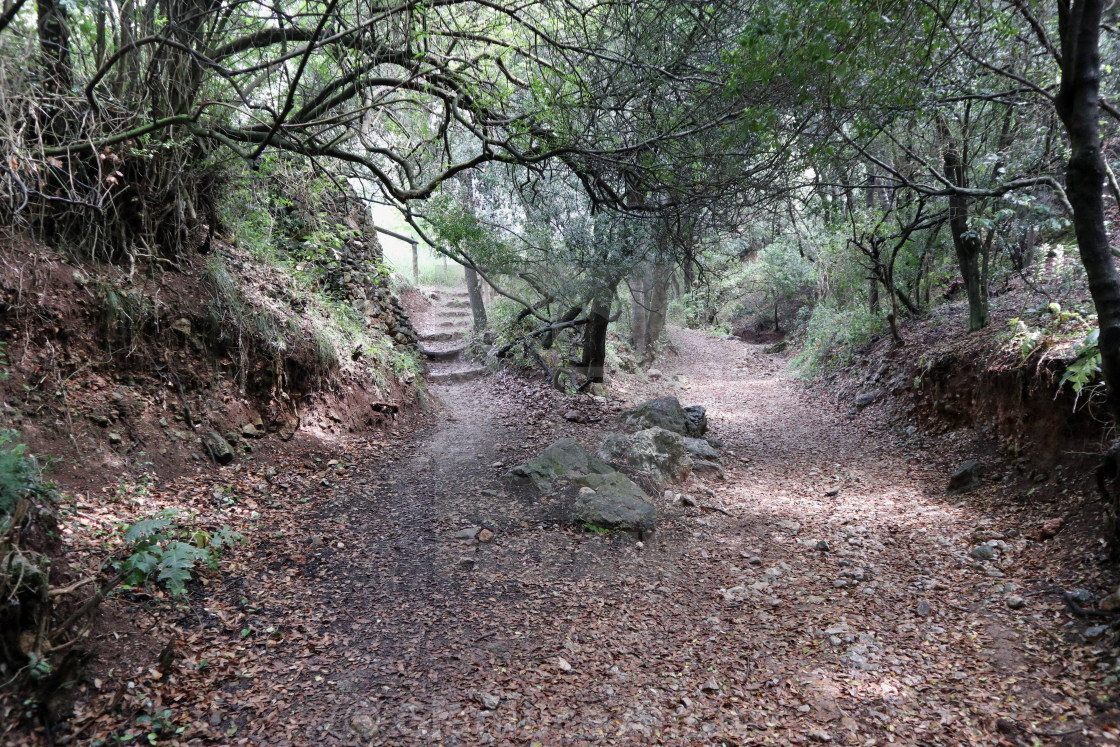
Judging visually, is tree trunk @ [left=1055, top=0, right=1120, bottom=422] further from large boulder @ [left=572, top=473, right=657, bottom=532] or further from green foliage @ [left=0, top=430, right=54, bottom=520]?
green foliage @ [left=0, top=430, right=54, bottom=520]

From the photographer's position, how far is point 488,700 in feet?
9.33

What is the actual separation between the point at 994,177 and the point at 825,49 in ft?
17.0

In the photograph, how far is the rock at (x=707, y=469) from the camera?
264 inches

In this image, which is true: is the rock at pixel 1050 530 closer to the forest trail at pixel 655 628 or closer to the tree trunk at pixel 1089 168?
the forest trail at pixel 655 628

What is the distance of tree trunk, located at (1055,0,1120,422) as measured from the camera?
3041 millimetres

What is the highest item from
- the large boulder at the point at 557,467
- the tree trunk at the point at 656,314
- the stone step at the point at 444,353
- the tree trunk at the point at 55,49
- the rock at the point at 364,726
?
the tree trunk at the point at 55,49

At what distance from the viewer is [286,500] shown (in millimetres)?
4871

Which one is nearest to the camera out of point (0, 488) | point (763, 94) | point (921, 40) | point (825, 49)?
point (0, 488)

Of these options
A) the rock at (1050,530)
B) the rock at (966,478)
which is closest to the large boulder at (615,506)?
the rock at (1050,530)

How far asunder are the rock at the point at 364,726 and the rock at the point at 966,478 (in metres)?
5.75

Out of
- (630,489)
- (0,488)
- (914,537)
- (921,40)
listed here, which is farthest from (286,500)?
(921,40)

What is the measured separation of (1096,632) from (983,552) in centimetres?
127

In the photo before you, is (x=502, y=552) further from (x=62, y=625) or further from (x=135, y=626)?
(x=62, y=625)

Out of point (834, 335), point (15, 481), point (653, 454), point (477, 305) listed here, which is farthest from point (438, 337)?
point (15, 481)
